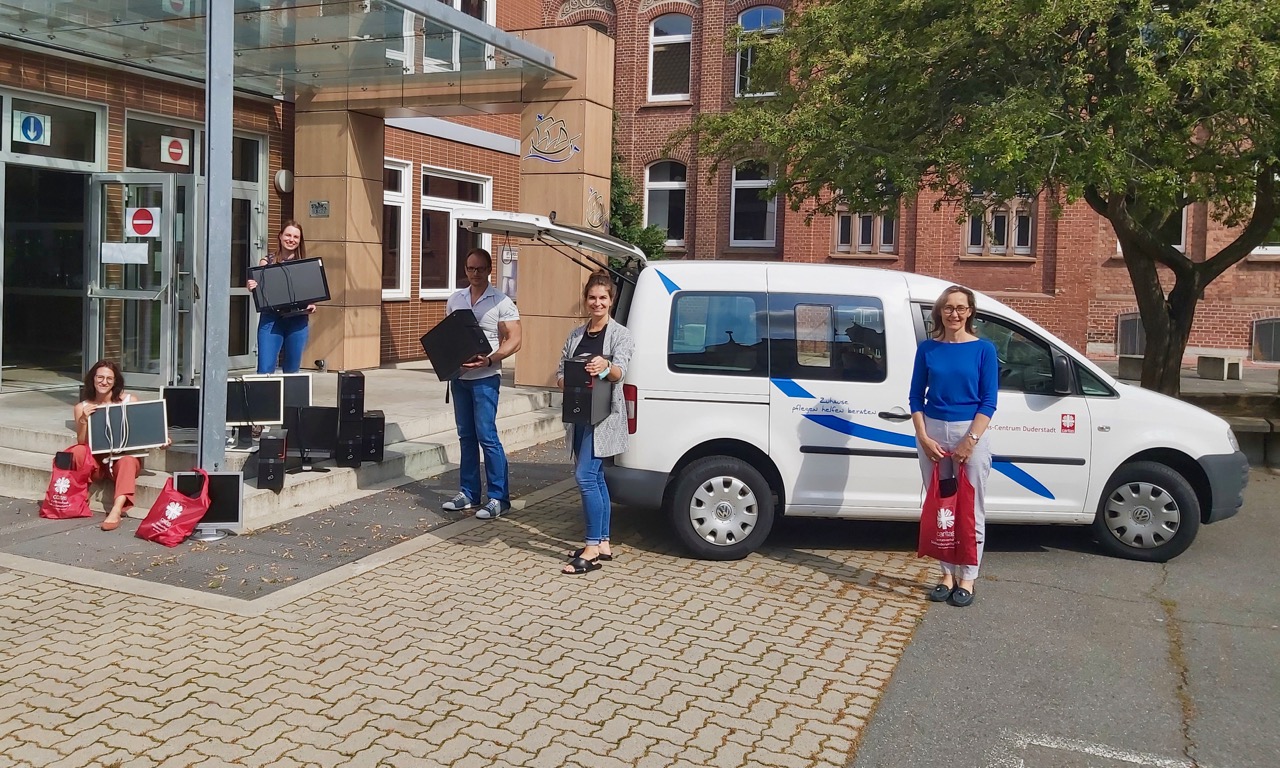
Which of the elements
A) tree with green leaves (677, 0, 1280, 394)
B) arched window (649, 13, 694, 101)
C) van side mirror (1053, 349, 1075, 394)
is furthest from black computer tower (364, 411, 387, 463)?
arched window (649, 13, 694, 101)

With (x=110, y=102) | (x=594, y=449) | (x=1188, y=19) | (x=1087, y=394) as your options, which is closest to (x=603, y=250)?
(x=594, y=449)

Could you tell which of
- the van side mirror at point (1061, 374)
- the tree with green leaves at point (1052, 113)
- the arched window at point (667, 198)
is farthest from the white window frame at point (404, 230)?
the arched window at point (667, 198)

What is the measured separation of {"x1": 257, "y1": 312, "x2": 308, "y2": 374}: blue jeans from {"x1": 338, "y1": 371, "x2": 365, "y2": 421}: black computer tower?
3.19 feet

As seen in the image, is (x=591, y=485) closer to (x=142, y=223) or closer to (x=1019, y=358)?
(x=1019, y=358)

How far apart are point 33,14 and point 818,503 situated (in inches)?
337

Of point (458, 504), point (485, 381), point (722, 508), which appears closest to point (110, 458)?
point (458, 504)

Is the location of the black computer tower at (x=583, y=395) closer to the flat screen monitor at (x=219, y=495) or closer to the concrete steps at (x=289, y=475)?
the flat screen monitor at (x=219, y=495)

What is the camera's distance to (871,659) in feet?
17.8

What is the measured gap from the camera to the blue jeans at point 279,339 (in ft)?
30.6

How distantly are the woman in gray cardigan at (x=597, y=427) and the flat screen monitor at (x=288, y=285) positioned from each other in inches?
126

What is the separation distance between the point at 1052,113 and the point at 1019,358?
4133mm

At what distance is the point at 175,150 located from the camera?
524 inches

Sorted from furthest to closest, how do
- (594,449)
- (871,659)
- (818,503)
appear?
(818,503), (594,449), (871,659)

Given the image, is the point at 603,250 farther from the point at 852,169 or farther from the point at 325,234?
the point at 325,234
